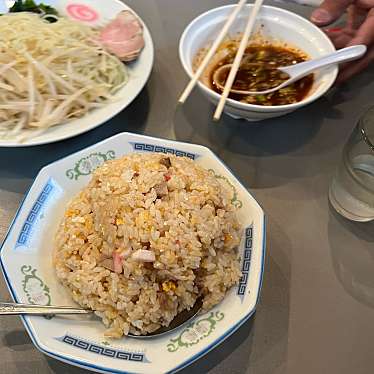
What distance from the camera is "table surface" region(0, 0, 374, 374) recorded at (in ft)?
4.47

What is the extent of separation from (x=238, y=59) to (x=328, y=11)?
23.1 inches

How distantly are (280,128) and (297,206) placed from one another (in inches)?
16.0

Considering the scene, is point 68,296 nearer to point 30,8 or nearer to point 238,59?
point 238,59

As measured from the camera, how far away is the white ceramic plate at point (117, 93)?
1662 millimetres

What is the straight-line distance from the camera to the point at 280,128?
1954 millimetres

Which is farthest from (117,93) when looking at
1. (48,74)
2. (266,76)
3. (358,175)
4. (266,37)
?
(358,175)

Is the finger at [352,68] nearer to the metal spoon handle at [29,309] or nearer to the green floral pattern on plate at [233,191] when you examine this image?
the green floral pattern on plate at [233,191]

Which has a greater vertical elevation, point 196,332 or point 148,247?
point 148,247

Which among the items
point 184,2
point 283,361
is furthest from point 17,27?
point 283,361

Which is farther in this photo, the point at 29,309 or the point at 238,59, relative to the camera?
the point at 238,59

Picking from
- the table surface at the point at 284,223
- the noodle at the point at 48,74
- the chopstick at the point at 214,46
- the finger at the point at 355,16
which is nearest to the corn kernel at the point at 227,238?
the table surface at the point at 284,223

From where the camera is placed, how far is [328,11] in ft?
Answer: 6.77

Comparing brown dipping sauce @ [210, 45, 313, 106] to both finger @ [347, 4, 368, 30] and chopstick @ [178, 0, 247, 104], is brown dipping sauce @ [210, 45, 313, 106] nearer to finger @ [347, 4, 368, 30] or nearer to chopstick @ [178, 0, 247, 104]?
chopstick @ [178, 0, 247, 104]

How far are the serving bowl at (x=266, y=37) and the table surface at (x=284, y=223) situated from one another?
18cm
